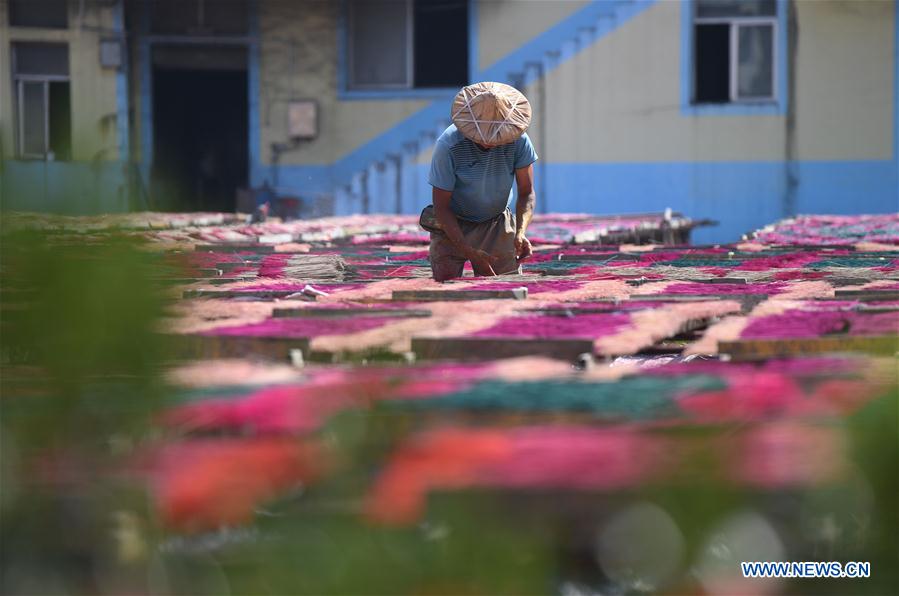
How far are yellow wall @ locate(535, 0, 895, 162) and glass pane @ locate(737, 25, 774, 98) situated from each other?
444mm

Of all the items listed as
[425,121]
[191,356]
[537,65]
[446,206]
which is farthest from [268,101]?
[191,356]

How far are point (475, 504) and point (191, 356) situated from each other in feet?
5.02

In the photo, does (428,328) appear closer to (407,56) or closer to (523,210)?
(523,210)

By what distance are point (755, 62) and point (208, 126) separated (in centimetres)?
776

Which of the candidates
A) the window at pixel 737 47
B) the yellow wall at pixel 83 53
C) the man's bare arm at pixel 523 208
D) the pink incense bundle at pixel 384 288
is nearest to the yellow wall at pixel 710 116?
the window at pixel 737 47

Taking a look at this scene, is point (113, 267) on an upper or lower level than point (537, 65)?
lower

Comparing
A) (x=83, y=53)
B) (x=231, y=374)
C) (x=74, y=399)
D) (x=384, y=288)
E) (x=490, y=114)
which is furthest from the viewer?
(x=83, y=53)

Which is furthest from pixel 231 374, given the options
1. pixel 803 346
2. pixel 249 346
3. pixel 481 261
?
pixel 481 261

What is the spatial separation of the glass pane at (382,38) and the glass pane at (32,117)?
13.8 ft

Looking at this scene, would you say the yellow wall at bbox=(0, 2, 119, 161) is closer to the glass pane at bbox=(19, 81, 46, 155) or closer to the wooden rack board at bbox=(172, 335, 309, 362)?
the glass pane at bbox=(19, 81, 46, 155)

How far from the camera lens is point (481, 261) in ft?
23.3

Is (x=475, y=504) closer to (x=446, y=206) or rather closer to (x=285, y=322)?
(x=285, y=322)

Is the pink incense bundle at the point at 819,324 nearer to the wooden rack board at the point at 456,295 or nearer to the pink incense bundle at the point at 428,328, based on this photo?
the pink incense bundle at the point at 428,328

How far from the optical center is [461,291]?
547cm
